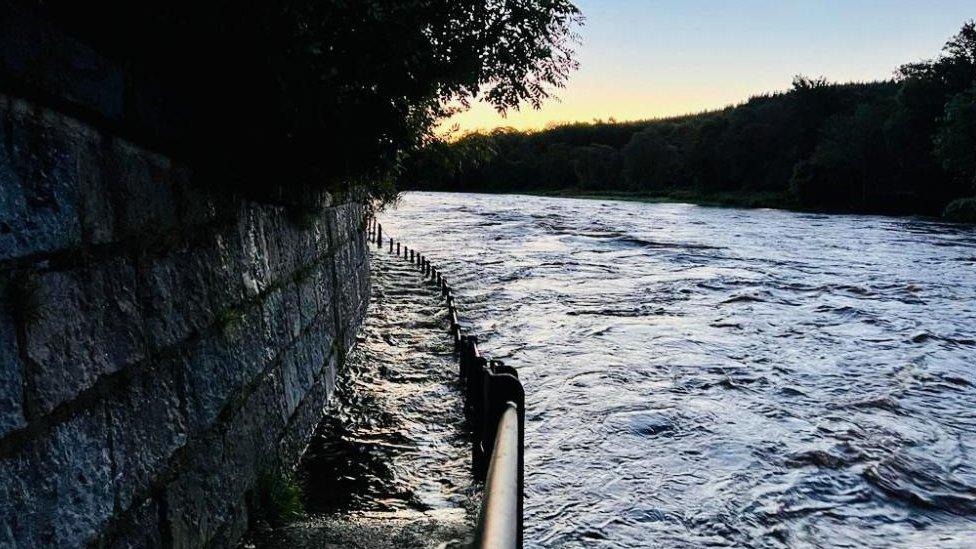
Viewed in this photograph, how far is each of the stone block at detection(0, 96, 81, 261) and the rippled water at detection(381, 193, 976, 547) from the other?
4.63 m

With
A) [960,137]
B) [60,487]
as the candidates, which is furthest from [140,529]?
[960,137]

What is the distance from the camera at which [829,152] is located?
2403 inches

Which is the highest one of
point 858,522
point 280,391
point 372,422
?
point 280,391

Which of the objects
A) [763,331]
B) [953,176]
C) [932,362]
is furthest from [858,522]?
[953,176]

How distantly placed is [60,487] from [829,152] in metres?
67.2

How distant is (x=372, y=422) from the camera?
23.4ft

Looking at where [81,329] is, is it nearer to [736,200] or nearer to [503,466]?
[503,466]

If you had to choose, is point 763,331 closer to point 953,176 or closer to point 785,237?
point 785,237

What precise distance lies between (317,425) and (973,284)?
65.7 feet

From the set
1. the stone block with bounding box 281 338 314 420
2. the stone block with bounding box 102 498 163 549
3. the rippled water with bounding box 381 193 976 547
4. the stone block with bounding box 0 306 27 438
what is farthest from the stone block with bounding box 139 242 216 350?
the rippled water with bounding box 381 193 976 547

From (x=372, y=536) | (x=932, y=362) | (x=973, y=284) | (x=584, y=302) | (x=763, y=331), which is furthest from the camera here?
(x=973, y=284)

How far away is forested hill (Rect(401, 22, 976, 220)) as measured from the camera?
53.8m

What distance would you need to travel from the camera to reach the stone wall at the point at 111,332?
2.11 m

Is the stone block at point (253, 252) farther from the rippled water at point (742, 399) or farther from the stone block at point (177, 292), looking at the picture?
the rippled water at point (742, 399)
